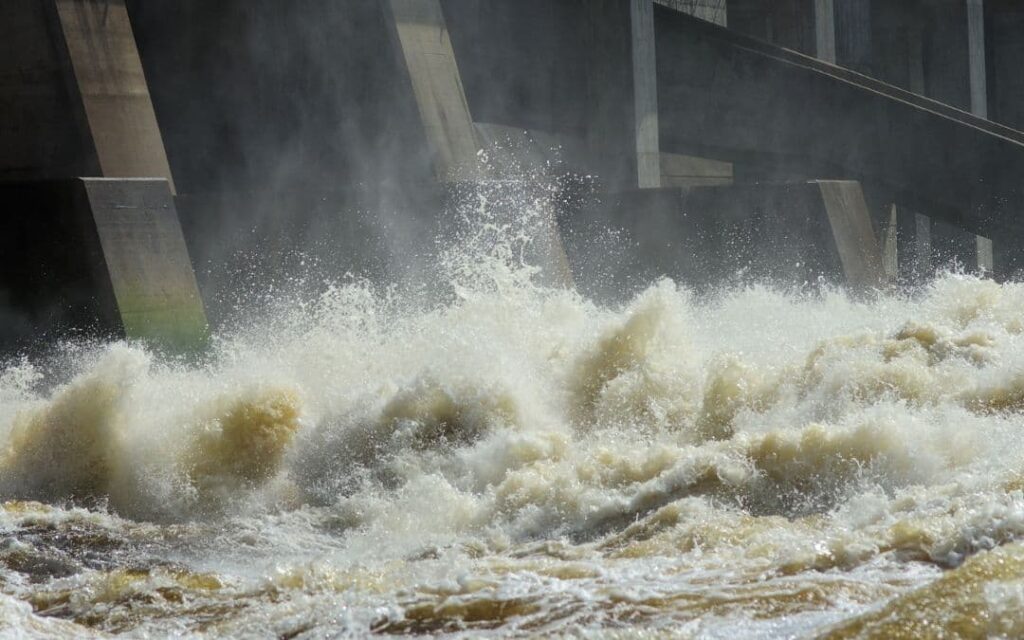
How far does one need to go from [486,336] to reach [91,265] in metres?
2.69

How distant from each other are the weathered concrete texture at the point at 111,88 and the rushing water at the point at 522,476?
5.24 feet

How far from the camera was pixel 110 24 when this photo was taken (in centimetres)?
987

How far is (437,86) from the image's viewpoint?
1204cm

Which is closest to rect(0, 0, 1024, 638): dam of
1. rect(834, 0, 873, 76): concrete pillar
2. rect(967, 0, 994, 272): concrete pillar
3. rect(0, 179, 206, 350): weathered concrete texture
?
rect(0, 179, 206, 350): weathered concrete texture

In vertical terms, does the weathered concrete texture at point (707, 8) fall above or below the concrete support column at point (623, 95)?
above

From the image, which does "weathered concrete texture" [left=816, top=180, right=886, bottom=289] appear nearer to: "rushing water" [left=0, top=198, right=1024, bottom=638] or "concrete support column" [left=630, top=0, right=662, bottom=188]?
"rushing water" [left=0, top=198, right=1024, bottom=638]

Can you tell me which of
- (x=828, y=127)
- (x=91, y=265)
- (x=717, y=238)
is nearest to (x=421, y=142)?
(x=717, y=238)

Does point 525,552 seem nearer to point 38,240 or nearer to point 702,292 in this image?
point 38,240

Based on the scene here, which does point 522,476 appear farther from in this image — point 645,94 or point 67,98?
point 645,94

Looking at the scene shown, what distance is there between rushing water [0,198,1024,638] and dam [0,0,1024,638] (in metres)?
0.03

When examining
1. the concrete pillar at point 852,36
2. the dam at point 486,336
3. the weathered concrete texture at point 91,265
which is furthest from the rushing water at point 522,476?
the concrete pillar at point 852,36

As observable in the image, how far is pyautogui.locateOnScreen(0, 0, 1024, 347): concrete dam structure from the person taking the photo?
29.2 feet

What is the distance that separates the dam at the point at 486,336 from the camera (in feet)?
15.3

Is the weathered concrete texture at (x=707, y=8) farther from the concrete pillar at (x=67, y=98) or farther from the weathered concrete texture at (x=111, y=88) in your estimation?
the concrete pillar at (x=67, y=98)
